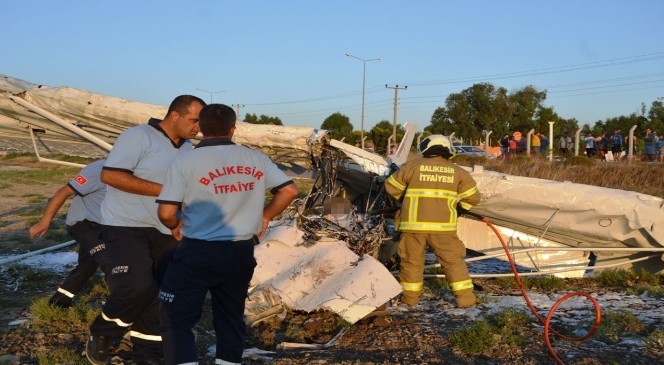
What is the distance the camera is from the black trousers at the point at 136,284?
430 cm

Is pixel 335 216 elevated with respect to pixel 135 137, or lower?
lower

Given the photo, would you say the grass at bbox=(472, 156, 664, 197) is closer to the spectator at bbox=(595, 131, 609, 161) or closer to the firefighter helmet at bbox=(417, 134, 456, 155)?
the spectator at bbox=(595, 131, 609, 161)

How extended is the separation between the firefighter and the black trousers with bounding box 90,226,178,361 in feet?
7.99

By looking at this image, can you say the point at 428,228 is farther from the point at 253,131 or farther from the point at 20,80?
the point at 20,80

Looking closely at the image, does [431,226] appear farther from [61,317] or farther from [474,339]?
[61,317]

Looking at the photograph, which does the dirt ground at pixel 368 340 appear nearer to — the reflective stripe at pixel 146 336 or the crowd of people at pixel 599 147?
the reflective stripe at pixel 146 336

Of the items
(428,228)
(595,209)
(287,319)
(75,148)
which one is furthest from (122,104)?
(595,209)

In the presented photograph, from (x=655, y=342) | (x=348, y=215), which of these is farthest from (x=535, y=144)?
(x=655, y=342)

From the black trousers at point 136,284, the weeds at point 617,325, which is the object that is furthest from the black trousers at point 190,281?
the weeds at point 617,325

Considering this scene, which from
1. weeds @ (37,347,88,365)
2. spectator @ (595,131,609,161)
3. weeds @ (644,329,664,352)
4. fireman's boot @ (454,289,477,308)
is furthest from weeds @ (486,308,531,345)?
spectator @ (595,131,609,161)

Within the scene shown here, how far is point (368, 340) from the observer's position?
17.0 ft

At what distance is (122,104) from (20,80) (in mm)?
1156

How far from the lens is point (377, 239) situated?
6465mm

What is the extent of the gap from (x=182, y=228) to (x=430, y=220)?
297 centimetres
